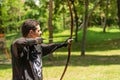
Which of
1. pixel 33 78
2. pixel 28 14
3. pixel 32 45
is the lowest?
pixel 28 14

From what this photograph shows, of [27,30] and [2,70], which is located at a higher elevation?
[27,30]

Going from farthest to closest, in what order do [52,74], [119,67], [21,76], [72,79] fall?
[119,67] → [52,74] → [72,79] → [21,76]

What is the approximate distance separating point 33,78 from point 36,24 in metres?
0.61

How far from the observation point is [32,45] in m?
4.20

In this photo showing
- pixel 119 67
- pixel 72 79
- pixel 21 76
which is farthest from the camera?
pixel 119 67

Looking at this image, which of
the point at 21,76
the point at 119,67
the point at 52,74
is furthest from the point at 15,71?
the point at 119,67

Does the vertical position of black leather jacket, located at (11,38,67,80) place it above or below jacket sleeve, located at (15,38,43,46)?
below

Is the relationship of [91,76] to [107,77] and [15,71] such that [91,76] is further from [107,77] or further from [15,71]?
[15,71]

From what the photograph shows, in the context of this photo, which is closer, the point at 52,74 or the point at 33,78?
the point at 33,78

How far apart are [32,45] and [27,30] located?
0.63ft

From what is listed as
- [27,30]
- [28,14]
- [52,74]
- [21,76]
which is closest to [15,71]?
[21,76]

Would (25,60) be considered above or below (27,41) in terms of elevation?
below

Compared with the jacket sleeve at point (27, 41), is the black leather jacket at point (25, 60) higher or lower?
lower

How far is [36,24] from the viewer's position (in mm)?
4312
